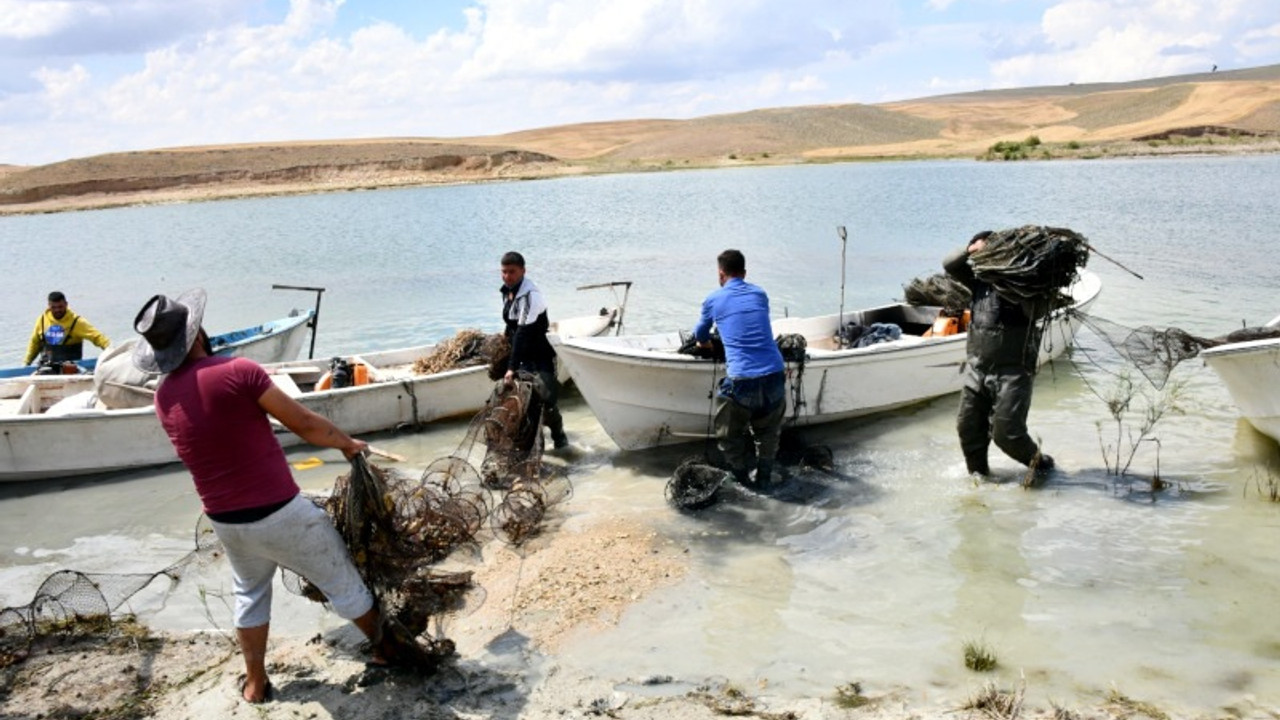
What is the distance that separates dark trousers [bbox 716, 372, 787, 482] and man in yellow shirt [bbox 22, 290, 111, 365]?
8.52 m

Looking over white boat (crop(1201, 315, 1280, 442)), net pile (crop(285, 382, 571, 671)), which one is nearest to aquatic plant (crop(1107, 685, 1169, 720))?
net pile (crop(285, 382, 571, 671))

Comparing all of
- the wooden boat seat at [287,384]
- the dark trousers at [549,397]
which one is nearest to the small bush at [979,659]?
the dark trousers at [549,397]

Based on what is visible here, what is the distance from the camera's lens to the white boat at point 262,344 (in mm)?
12320

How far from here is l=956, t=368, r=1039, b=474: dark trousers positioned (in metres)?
7.78

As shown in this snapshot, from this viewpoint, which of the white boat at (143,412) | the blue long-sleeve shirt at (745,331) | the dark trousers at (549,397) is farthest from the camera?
the white boat at (143,412)

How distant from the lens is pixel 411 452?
34.9ft

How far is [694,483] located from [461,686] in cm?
334

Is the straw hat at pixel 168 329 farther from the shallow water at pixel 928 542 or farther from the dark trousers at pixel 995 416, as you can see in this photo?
the dark trousers at pixel 995 416

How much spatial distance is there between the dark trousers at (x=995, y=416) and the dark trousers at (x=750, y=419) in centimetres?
159

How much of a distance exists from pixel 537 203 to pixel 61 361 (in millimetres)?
40575

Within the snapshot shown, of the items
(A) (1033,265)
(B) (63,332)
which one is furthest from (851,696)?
(B) (63,332)

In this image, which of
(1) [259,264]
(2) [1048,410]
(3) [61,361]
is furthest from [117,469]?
(1) [259,264]

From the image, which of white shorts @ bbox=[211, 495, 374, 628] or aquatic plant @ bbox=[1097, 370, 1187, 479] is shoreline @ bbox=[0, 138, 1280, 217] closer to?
aquatic plant @ bbox=[1097, 370, 1187, 479]

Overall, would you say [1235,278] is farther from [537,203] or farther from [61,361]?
[537,203]
